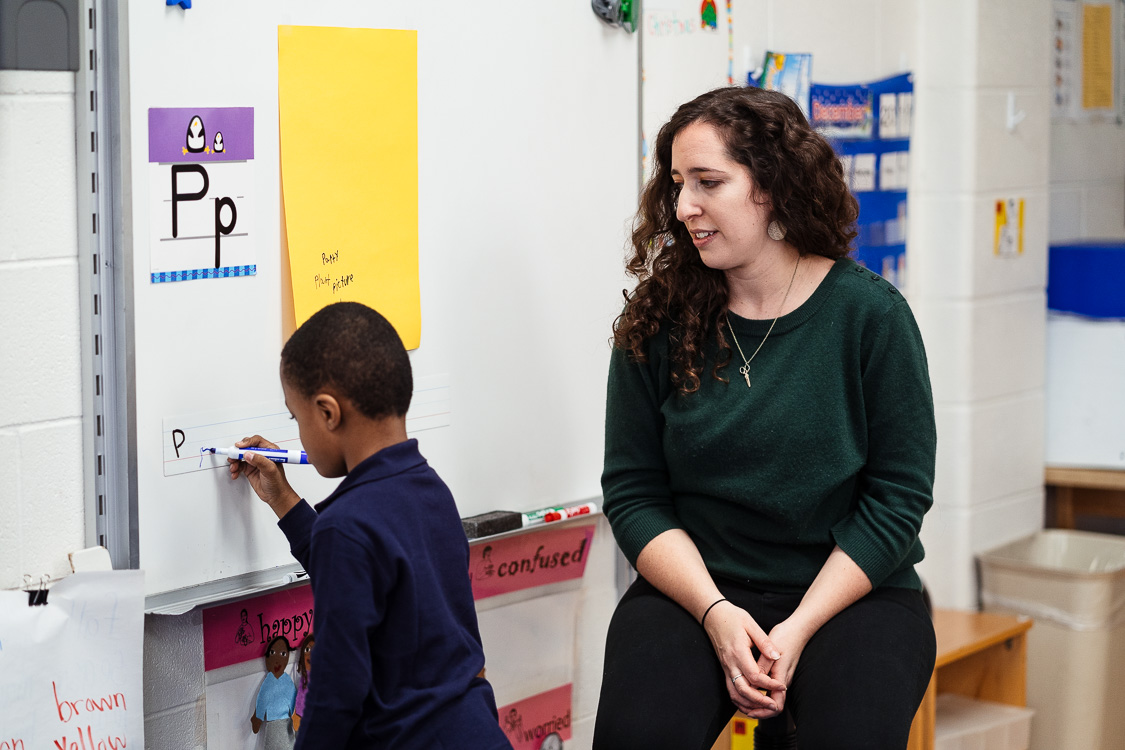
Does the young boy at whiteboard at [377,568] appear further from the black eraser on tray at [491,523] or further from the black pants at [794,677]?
the black eraser on tray at [491,523]

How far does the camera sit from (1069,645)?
8.06 ft

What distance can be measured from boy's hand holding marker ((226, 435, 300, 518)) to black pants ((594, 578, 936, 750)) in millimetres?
421

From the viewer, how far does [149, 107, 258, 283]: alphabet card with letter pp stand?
1.28 metres

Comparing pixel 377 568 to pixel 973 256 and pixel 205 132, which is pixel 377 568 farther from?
pixel 973 256

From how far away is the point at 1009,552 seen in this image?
2656mm

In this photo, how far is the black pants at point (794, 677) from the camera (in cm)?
128

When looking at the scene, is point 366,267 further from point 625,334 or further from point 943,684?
point 943,684

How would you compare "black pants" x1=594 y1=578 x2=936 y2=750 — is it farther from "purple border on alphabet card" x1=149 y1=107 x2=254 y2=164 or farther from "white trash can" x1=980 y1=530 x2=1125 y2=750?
"white trash can" x1=980 y1=530 x2=1125 y2=750

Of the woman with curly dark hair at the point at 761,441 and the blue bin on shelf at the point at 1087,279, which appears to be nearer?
the woman with curly dark hair at the point at 761,441

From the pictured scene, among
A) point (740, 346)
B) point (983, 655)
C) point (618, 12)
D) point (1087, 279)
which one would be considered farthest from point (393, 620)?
point (1087, 279)

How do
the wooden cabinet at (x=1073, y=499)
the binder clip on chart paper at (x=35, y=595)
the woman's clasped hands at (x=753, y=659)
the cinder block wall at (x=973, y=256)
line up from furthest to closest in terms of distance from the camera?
1. the wooden cabinet at (x=1073, y=499)
2. the cinder block wall at (x=973, y=256)
3. the woman's clasped hands at (x=753, y=659)
4. the binder clip on chart paper at (x=35, y=595)

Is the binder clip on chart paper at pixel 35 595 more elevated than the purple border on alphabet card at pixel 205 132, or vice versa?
the purple border on alphabet card at pixel 205 132

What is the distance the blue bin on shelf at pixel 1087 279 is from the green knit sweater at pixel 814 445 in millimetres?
1396

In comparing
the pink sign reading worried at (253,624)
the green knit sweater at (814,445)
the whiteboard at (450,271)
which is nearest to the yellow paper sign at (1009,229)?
the whiteboard at (450,271)
